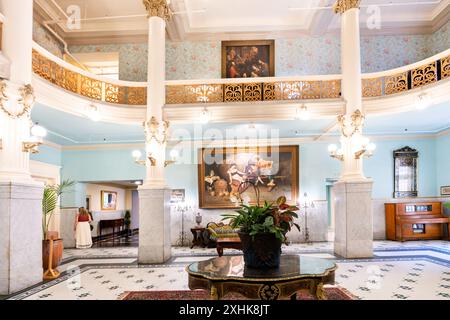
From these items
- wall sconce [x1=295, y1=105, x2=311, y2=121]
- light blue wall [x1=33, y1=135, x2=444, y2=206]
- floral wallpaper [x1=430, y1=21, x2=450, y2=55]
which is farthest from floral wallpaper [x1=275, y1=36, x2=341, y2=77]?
wall sconce [x1=295, y1=105, x2=311, y2=121]

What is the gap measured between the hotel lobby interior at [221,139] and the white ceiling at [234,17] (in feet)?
0.18

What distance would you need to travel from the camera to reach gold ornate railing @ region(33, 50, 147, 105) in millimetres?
7461

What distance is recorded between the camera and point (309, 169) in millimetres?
12773

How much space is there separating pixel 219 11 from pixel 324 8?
3.36m

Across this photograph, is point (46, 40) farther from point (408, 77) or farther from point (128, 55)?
point (408, 77)

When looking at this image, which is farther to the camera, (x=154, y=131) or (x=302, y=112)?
(x=302, y=112)

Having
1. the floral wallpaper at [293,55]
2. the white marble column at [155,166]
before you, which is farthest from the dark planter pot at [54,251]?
the floral wallpaper at [293,55]

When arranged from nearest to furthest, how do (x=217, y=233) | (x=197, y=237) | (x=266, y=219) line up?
(x=266, y=219)
(x=217, y=233)
(x=197, y=237)

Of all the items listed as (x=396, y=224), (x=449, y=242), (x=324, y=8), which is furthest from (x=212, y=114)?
(x=449, y=242)

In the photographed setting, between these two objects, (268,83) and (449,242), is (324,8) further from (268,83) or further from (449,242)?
(449,242)

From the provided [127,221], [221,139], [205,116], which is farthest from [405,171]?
[127,221]

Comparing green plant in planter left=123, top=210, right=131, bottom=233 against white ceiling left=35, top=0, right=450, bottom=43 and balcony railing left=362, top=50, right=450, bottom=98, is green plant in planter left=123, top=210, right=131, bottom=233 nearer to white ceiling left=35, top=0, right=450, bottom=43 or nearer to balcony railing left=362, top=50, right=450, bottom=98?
white ceiling left=35, top=0, right=450, bottom=43

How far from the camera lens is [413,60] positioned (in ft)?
39.4

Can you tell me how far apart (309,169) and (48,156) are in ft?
30.2
